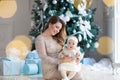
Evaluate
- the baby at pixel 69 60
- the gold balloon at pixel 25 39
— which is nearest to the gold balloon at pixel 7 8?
the gold balloon at pixel 25 39

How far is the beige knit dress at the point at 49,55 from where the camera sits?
7.60 feet

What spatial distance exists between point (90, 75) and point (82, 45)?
2.46 ft

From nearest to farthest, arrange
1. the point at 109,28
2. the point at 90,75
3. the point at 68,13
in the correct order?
1. the point at 90,75
2. the point at 68,13
3. the point at 109,28

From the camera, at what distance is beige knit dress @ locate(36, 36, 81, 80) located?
2.32 meters

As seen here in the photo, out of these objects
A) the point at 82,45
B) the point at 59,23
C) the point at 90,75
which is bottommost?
the point at 90,75

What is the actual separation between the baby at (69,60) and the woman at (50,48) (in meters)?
0.06

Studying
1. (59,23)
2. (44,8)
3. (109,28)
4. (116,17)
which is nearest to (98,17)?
(109,28)

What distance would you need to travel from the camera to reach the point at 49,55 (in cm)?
236

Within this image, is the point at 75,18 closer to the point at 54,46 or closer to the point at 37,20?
the point at 37,20

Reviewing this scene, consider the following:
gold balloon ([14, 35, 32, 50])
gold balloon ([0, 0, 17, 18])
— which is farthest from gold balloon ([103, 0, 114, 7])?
gold balloon ([0, 0, 17, 18])

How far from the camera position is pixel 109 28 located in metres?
4.42

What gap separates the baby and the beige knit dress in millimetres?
60

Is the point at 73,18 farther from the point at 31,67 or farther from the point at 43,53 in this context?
the point at 43,53

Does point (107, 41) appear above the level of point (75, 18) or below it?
below
